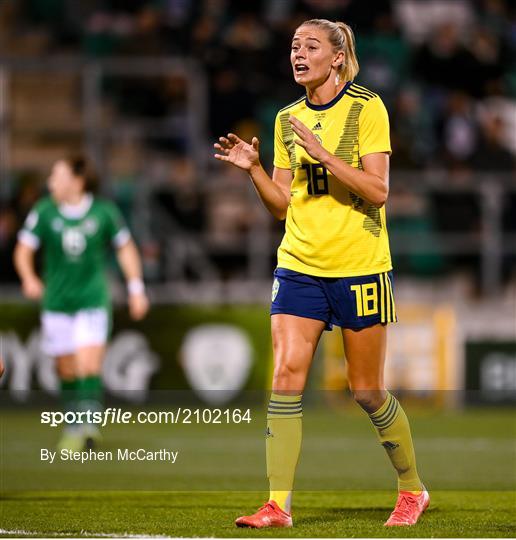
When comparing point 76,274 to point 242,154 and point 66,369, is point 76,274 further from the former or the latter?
point 242,154

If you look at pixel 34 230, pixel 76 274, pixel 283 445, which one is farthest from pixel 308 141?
pixel 34 230

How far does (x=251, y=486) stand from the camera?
9.55m

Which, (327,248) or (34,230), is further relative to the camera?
(34,230)

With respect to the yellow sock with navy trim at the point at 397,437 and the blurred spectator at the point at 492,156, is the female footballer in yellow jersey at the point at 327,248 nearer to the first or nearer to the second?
the yellow sock with navy trim at the point at 397,437

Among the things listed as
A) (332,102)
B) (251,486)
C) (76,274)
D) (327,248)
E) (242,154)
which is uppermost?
(332,102)

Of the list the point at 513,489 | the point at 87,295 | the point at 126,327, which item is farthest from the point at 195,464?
the point at 126,327

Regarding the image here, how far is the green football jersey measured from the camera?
40.3 ft

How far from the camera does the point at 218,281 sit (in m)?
17.9

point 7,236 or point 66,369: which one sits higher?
point 7,236

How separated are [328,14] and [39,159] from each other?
4.85 m

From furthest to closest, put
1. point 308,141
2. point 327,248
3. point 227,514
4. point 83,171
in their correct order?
point 83,171
point 227,514
point 327,248
point 308,141

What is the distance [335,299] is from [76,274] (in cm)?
579

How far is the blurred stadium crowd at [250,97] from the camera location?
18078mm

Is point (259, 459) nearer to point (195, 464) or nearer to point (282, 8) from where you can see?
point (195, 464)
